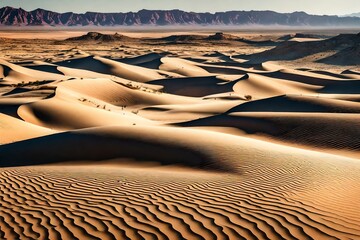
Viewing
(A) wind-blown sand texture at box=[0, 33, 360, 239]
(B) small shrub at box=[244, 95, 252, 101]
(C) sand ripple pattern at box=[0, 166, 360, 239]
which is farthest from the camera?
(B) small shrub at box=[244, 95, 252, 101]

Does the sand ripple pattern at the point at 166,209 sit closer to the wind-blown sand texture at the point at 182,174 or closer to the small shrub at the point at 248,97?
the wind-blown sand texture at the point at 182,174

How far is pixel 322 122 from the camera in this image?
1620 centimetres

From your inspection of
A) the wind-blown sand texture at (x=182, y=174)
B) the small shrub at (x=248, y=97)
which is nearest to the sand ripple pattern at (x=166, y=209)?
the wind-blown sand texture at (x=182, y=174)

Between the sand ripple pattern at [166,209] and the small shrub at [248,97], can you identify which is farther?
the small shrub at [248,97]

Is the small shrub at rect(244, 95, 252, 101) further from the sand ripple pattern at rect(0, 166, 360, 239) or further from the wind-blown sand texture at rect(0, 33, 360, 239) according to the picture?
the sand ripple pattern at rect(0, 166, 360, 239)

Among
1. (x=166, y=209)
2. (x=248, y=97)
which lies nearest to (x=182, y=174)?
(x=166, y=209)

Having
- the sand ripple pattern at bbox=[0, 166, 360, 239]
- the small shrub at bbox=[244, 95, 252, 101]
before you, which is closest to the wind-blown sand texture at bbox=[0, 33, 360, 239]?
the sand ripple pattern at bbox=[0, 166, 360, 239]

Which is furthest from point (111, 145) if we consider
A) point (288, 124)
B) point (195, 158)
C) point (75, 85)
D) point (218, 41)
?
point (218, 41)

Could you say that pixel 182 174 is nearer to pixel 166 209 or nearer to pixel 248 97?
pixel 166 209

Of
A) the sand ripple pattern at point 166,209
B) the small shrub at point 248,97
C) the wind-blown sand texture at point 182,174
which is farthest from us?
the small shrub at point 248,97

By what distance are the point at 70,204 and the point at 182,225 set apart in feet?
6.50

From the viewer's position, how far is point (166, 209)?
611 centimetres

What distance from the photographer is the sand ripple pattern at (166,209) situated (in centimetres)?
531

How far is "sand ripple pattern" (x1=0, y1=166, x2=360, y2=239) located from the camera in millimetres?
5309
